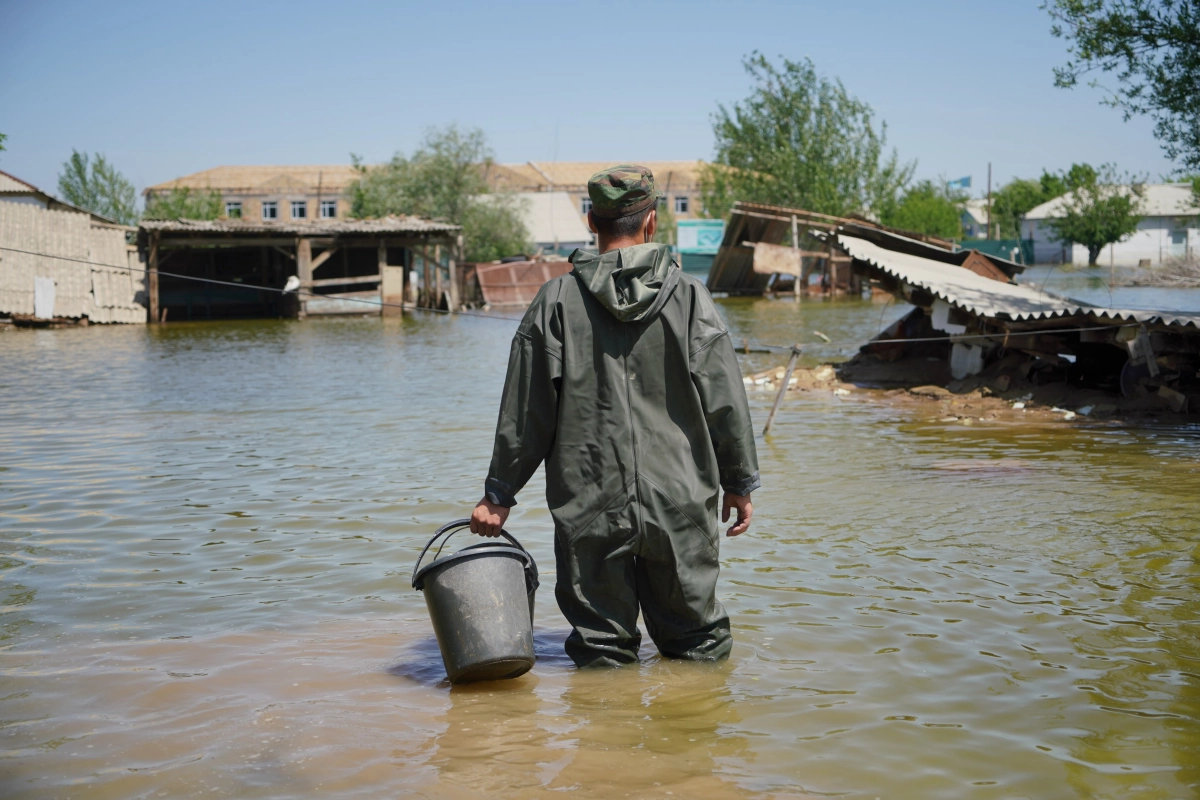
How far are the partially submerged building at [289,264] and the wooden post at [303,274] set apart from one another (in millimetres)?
33

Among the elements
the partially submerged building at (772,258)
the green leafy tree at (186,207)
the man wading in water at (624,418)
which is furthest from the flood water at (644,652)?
the green leafy tree at (186,207)

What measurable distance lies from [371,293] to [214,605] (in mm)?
31683

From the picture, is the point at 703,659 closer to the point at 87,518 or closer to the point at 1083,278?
the point at 87,518

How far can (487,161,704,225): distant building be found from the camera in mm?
71000

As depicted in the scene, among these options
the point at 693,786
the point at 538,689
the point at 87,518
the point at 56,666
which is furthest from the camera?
the point at 87,518

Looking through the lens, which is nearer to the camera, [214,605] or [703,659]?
[703,659]

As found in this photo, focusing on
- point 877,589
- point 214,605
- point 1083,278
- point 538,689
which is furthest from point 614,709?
point 1083,278

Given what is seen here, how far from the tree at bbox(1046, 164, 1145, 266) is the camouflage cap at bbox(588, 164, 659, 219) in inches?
2651

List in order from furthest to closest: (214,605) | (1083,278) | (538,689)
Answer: (1083,278) < (214,605) < (538,689)

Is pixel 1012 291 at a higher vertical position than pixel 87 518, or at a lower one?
higher

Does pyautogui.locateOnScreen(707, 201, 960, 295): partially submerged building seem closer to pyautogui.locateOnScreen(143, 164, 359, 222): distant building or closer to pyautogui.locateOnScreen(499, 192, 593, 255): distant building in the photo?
pyautogui.locateOnScreen(499, 192, 593, 255): distant building

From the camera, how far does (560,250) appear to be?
2343 inches

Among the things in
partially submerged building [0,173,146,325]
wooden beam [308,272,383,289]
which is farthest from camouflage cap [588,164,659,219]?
wooden beam [308,272,383,289]

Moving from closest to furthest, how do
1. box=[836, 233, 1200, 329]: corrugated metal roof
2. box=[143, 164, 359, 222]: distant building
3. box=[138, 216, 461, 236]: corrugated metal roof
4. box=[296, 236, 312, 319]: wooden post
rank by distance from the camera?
box=[836, 233, 1200, 329]: corrugated metal roof < box=[138, 216, 461, 236]: corrugated metal roof < box=[296, 236, 312, 319]: wooden post < box=[143, 164, 359, 222]: distant building
